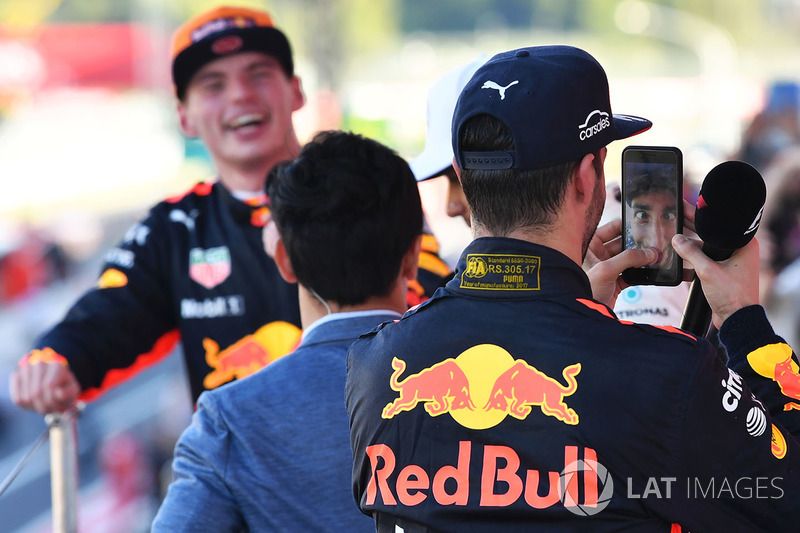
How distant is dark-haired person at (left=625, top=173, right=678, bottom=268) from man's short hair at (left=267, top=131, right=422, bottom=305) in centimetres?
49

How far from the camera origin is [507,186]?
5.83 ft

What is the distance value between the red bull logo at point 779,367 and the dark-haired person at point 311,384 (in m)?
0.74

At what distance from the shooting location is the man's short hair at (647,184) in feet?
6.61

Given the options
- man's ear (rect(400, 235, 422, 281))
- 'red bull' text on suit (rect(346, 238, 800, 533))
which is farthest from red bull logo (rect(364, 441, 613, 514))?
man's ear (rect(400, 235, 422, 281))

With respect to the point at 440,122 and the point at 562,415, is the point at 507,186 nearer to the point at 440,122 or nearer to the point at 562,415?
the point at 562,415

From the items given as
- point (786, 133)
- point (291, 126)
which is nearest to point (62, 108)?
point (786, 133)

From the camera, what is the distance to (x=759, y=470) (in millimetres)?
1677

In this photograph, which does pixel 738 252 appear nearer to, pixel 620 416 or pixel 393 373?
pixel 620 416

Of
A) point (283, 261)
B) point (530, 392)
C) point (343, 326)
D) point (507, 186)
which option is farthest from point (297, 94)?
point (530, 392)

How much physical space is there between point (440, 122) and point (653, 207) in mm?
911

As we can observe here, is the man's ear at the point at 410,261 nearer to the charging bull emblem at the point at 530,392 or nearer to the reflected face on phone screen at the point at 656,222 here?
the reflected face on phone screen at the point at 656,222

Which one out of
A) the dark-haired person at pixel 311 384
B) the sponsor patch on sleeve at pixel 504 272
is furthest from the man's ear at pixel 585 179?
the dark-haired person at pixel 311 384

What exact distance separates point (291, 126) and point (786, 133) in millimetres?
7225

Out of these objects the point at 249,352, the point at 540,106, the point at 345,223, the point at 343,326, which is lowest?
the point at 249,352
